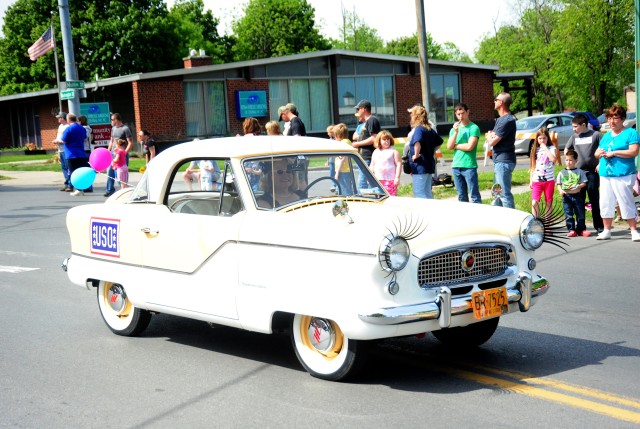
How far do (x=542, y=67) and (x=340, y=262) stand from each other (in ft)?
244

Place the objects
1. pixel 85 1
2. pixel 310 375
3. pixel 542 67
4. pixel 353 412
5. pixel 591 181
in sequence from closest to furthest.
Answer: pixel 353 412, pixel 310 375, pixel 591 181, pixel 85 1, pixel 542 67

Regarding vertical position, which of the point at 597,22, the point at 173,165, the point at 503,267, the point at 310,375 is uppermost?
the point at 597,22

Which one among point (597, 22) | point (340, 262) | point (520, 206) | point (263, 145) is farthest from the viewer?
point (597, 22)

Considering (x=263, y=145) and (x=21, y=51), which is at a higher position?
(x=21, y=51)

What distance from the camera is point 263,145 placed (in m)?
6.71

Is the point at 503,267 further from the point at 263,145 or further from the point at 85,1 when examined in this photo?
the point at 85,1

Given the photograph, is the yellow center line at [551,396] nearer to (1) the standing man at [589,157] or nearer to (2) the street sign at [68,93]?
(1) the standing man at [589,157]

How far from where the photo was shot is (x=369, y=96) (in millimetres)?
43031

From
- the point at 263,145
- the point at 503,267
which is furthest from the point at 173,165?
the point at 503,267

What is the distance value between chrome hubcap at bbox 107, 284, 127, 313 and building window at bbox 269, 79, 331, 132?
3358 cm

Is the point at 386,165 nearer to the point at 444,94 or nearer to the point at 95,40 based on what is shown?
the point at 444,94

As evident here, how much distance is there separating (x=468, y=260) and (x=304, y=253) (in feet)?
3.71

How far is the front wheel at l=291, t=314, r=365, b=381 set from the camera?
18.3 ft

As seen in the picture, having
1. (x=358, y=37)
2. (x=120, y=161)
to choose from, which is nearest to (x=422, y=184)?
(x=120, y=161)
